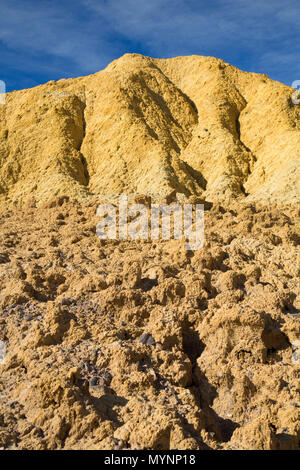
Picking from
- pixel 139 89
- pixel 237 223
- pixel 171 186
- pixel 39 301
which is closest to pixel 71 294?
pixel 39 301

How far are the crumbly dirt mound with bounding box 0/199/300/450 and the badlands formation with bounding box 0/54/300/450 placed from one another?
20 mm

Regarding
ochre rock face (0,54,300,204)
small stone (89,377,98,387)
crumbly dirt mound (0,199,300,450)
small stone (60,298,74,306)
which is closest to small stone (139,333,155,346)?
crumbly dirt mound (0,199,300,450)

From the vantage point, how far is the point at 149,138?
15.4 m

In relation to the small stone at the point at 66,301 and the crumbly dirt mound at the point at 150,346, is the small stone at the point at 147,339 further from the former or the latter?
the small stone at the point at 66,301

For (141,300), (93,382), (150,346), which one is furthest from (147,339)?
(93,382)

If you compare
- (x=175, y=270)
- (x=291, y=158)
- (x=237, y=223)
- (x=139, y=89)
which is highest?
(x=139, y=89)

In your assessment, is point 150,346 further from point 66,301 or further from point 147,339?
point 66,301

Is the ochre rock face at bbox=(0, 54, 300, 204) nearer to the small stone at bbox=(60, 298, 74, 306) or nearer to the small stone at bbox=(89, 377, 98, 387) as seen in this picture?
the small stone at bbox=(60, 298, 74, 306)

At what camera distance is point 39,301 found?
253 inches

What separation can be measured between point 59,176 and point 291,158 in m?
8.07

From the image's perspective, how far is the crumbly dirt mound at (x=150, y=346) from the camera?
4270 millimetres

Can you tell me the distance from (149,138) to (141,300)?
397 inches

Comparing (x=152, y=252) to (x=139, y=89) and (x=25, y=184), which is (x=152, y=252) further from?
(x=139, y=89)

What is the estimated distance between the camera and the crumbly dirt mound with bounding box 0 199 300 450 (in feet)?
14.0
